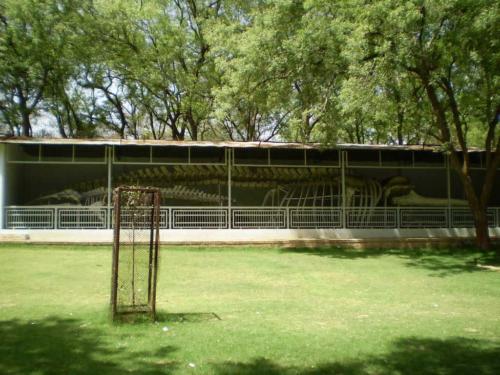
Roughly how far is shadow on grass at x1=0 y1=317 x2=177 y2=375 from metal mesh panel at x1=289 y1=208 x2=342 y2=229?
11.2m

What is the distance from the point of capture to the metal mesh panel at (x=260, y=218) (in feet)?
54.6

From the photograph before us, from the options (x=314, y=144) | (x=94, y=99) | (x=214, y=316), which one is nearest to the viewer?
(x=214, y=316)

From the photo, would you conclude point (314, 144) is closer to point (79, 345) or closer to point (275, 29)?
point (275, 29)

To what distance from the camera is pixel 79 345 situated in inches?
213

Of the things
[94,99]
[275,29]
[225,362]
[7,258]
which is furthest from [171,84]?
[225,362]

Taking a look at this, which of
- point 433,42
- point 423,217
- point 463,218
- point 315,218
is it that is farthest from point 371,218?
point 433,42

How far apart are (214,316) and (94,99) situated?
2264 centimetres

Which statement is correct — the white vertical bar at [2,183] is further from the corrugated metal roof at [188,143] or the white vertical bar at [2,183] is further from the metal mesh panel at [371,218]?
the metal mesh panel at [371,218]

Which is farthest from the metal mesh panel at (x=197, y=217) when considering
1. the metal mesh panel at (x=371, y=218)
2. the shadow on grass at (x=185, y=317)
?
the shadow on grass at (x=185, y=317)

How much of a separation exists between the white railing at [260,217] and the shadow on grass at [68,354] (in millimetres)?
10056

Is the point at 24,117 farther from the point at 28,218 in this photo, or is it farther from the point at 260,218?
the point at 260,218

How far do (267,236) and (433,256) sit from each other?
5504mm

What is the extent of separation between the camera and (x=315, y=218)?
16.8m

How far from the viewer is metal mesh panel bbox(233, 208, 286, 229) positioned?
16.6 meters
